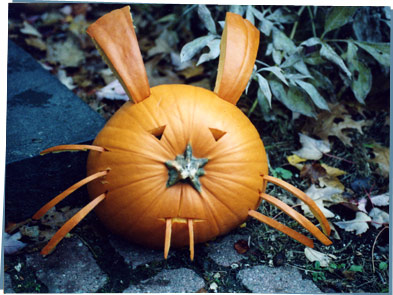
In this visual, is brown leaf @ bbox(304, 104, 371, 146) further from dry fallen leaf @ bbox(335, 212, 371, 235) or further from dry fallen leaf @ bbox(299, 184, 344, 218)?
dry fallen leaf @ bbox(335, 212, 371, 235)

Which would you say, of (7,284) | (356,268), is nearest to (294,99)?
(356,268)

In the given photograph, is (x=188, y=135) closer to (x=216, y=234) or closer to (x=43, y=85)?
(x=216, y=234)

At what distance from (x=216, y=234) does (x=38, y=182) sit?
748 millimetres

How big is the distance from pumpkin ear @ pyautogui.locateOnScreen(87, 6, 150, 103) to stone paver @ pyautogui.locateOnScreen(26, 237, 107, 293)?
2.13 feet

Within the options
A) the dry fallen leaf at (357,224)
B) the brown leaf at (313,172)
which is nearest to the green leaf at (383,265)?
the dry fallen leaf at (357,224)

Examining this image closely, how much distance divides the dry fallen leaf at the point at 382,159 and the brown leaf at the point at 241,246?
0.85 meters

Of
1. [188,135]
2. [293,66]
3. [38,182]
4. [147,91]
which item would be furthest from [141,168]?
[293,66]

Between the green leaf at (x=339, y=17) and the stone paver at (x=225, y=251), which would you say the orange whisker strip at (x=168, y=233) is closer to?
the stone paver at (x=225, y=251)

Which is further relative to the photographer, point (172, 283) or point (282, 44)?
point (282, 44)

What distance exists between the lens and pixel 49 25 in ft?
9.23

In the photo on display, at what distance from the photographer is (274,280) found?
1.49m

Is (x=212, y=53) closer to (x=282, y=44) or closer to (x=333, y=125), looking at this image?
(x=282, y=44)

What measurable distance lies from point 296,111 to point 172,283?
1061 millimetres

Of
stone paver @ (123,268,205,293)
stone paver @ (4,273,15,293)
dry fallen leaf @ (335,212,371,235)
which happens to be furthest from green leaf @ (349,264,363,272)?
stone paver @ (4,273,15,293)
